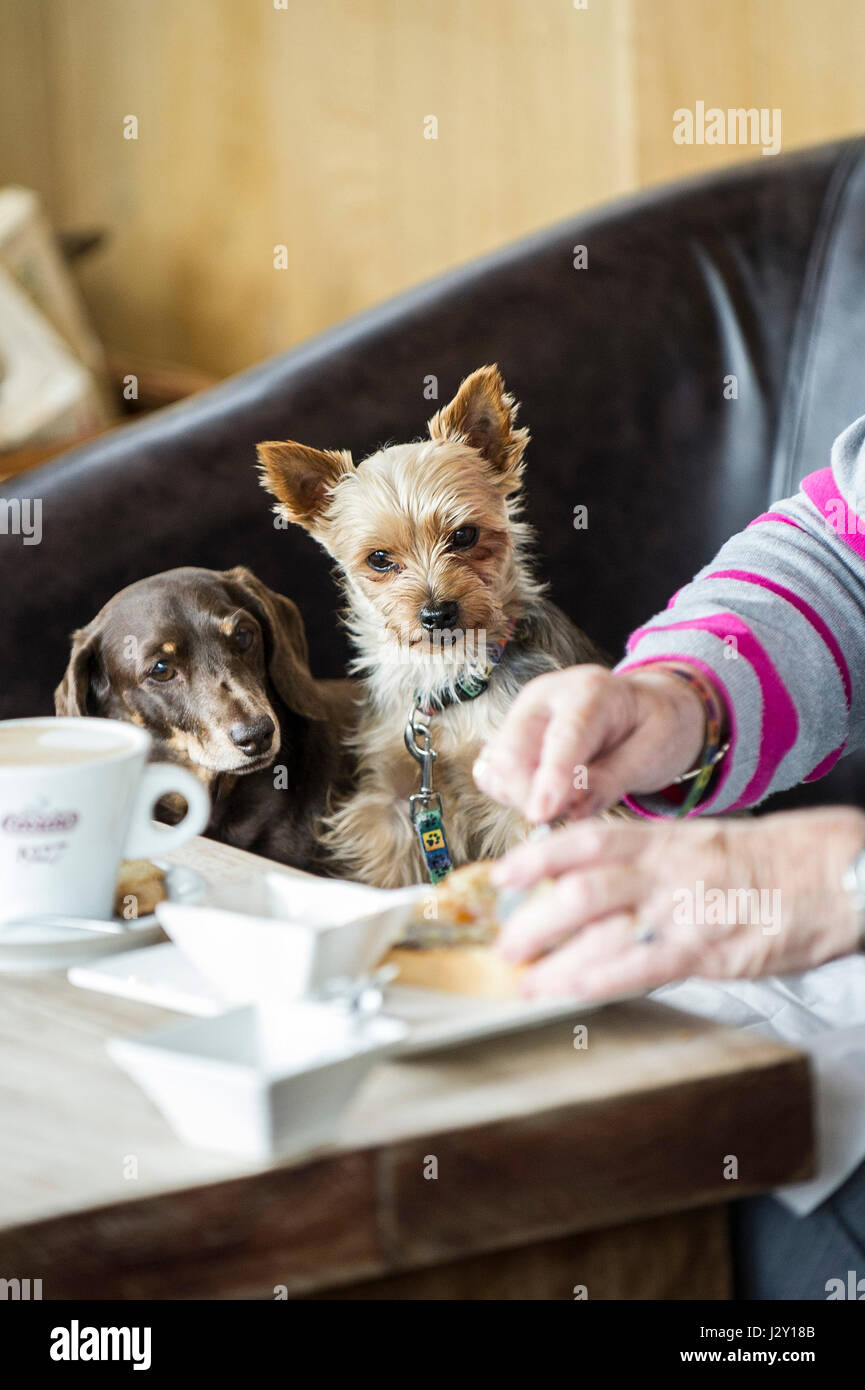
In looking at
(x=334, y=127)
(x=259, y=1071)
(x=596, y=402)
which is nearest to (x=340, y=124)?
(x=334, y=127)

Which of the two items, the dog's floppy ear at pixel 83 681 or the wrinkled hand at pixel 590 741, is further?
the dog's floppy ear at pixel 83 681

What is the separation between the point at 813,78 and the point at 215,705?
1437 mm

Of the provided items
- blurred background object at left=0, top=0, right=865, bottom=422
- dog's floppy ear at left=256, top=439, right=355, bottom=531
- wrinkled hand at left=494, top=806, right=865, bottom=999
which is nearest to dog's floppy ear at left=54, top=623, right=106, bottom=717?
dog's floppy ear at left=256, top=439, right=355, bottom=531

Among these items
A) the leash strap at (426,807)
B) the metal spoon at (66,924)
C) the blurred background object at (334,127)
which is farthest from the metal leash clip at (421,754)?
the blurred background object at (334,127)

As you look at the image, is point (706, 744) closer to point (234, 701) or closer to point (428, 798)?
point (428, 798)

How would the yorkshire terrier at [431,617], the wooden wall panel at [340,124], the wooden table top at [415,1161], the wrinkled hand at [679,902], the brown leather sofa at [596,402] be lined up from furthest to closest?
the wooden wall panel at [340,124]
the brown leather sofa at [596,402]
the yorkshire terrier at [431,617]
the wrinkled hand at [679,902]
the wooden table top at [415,1161]

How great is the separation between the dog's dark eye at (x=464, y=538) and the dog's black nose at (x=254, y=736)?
0.15 metres

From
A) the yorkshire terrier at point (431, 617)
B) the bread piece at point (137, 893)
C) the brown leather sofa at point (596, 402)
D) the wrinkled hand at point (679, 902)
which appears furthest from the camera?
the brown leather sofa at point (596, 402)

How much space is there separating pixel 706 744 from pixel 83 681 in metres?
0.38

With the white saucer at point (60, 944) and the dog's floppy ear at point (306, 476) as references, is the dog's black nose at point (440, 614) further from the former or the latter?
the white saucer at point (60, 944)

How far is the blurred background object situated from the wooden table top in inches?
61.6

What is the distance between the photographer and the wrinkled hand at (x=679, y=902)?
1.76ft

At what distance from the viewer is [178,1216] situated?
43 centimetres

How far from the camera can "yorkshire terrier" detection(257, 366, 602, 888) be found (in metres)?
0.77
